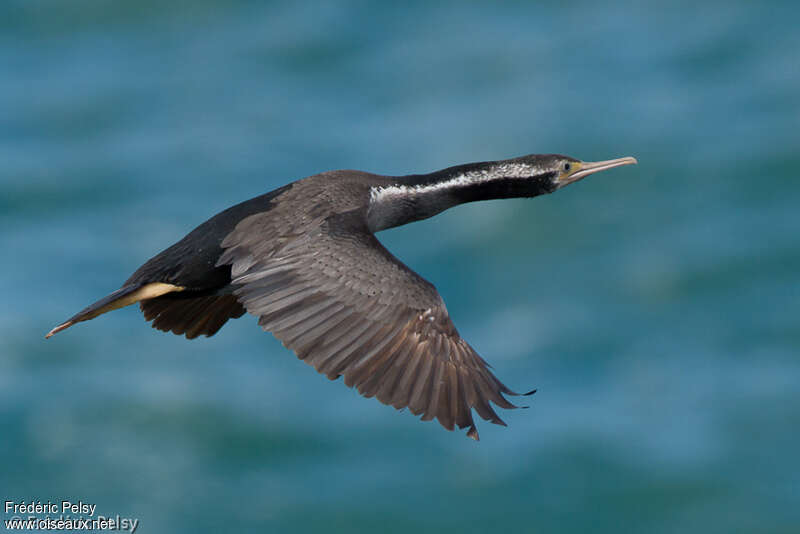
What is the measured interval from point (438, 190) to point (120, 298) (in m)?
2.96

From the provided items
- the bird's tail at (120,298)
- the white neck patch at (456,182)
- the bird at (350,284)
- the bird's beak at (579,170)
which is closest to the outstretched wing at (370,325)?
the bird at (350,284)

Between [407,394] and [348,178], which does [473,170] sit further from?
[407,394]

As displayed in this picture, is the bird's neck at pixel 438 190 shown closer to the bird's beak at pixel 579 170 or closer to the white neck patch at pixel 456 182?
the white neck patch at pixel 456 182

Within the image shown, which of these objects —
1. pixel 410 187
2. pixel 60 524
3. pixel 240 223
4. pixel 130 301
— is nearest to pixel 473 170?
pixel 410 187

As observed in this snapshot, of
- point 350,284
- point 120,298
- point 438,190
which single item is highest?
point 438,190

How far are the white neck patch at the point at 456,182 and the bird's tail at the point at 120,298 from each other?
1.95 metres

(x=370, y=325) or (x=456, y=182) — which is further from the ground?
(x=456, y=182)

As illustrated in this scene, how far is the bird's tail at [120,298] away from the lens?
11570 mm

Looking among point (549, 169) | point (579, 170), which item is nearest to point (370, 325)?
point (549, 169)

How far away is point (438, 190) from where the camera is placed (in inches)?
500

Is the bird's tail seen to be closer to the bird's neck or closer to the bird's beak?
the bird's neck

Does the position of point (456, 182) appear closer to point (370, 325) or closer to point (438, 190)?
point (438, 190)

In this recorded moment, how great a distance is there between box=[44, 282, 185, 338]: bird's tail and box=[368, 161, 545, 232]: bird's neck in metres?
1.92

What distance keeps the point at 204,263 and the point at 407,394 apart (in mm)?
2316
